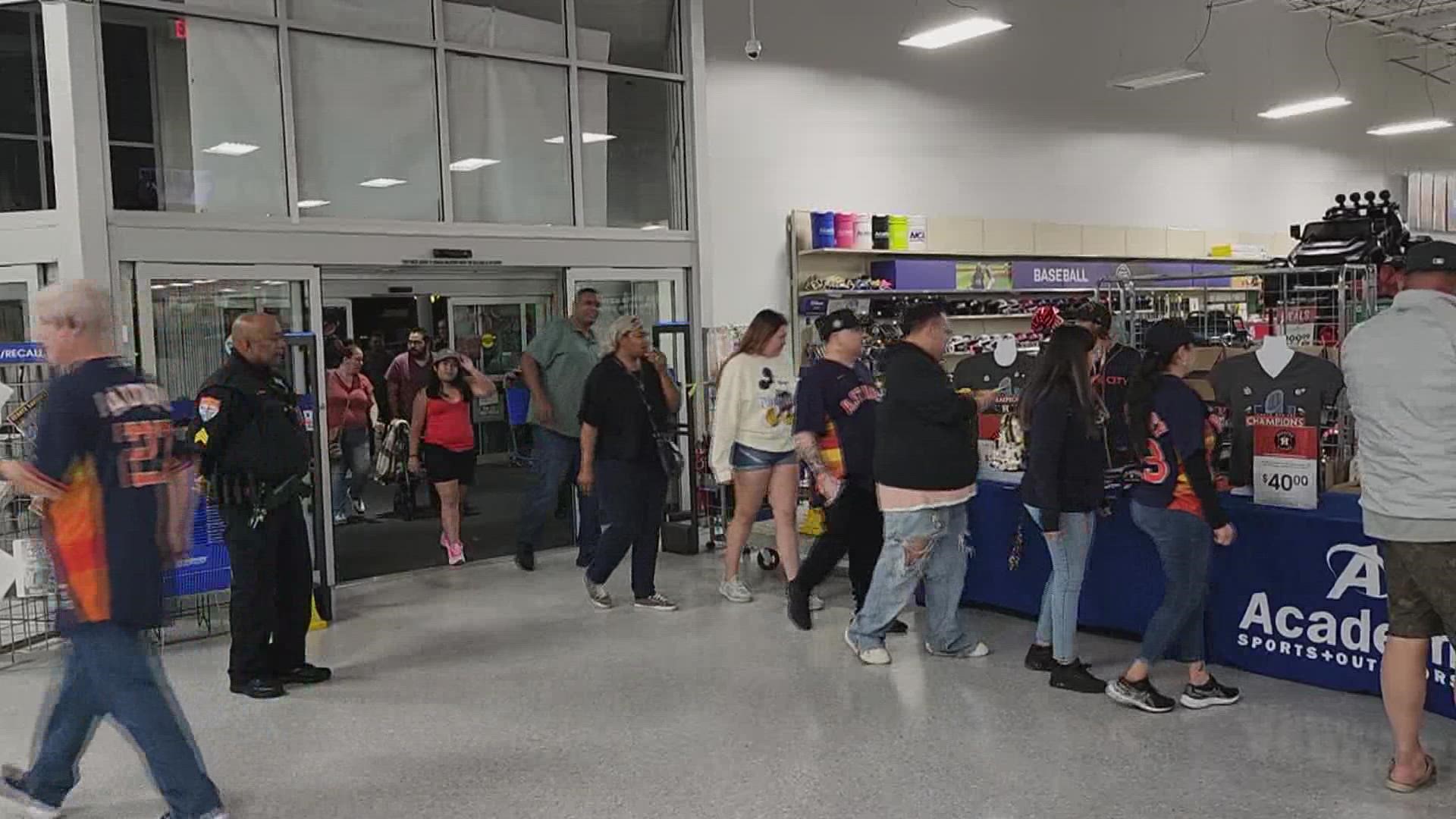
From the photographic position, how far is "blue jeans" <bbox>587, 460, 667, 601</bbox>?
595 cm

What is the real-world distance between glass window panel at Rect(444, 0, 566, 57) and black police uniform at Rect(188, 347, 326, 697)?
358 cm

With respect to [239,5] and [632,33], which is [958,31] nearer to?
[632,33]

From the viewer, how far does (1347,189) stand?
16.0m

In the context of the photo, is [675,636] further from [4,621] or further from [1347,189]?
[1347,189]

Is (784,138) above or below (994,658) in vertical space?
above

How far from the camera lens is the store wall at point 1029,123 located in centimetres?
976

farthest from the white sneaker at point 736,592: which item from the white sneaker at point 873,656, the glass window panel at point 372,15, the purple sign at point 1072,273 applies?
the purple sign at point 1072,273

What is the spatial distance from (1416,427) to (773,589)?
3.62 m

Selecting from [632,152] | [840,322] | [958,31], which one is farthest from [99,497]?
[958,31]

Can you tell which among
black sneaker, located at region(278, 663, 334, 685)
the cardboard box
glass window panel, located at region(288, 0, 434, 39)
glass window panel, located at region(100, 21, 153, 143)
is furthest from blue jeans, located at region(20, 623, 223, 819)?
the cardboard box

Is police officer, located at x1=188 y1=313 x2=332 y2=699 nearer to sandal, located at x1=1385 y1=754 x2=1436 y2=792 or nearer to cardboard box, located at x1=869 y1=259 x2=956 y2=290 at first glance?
sandal, located at x1=1385 y1=754 x2=1436 y2=792

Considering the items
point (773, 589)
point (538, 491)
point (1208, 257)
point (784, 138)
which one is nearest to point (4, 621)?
point (538, 491)

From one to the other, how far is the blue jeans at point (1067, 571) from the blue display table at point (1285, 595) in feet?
1.74

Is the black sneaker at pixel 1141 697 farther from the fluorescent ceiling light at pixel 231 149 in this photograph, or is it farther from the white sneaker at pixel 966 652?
the fluorescent ceiling light at pixel 231 149
